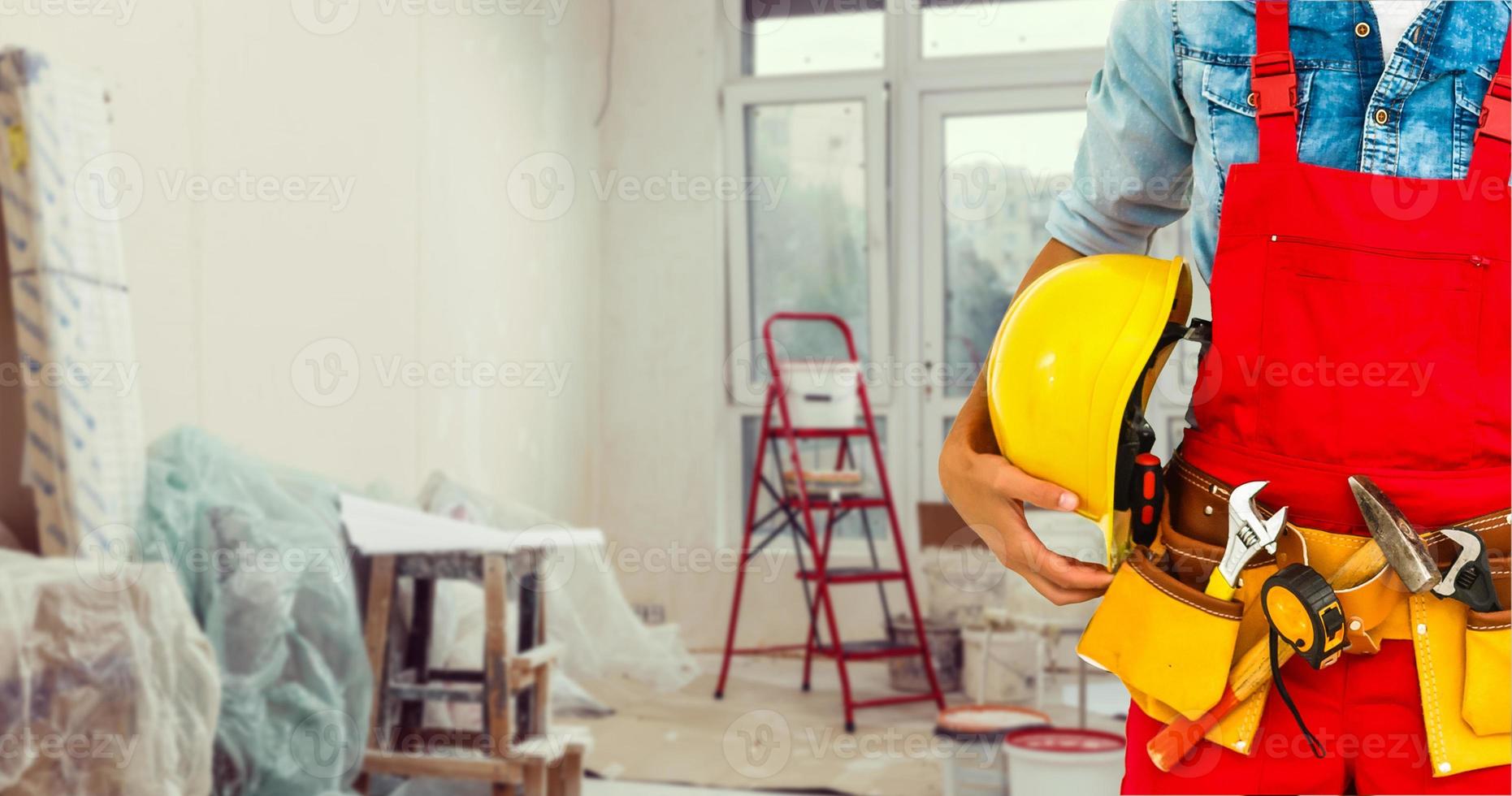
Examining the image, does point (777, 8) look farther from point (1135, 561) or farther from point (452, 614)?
A: point (1135, 561)

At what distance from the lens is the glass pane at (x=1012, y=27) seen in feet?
17.3

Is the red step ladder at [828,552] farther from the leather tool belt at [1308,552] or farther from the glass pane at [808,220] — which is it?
the leather tool belt at [1308,552]

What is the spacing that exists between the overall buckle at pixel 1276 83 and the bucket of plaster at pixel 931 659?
3.90m

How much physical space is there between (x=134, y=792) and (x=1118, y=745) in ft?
5.80

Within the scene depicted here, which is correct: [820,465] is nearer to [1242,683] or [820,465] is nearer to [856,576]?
[856,576]

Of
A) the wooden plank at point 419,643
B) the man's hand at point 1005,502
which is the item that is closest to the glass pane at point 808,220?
the wooden plank at point 419,643

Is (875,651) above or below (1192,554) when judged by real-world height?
below

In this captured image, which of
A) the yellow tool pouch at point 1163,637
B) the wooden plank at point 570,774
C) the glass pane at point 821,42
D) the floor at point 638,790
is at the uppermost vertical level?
the glass pane at point 821,42

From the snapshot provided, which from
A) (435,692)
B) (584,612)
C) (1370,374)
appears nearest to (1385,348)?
(1370,374)

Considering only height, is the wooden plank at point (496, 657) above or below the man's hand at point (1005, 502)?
below

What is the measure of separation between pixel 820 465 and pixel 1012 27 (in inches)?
79.3

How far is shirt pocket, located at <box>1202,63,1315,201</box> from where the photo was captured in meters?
0.89

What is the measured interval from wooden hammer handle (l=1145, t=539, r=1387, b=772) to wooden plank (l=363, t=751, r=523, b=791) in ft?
7.30

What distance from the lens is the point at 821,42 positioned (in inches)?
217
